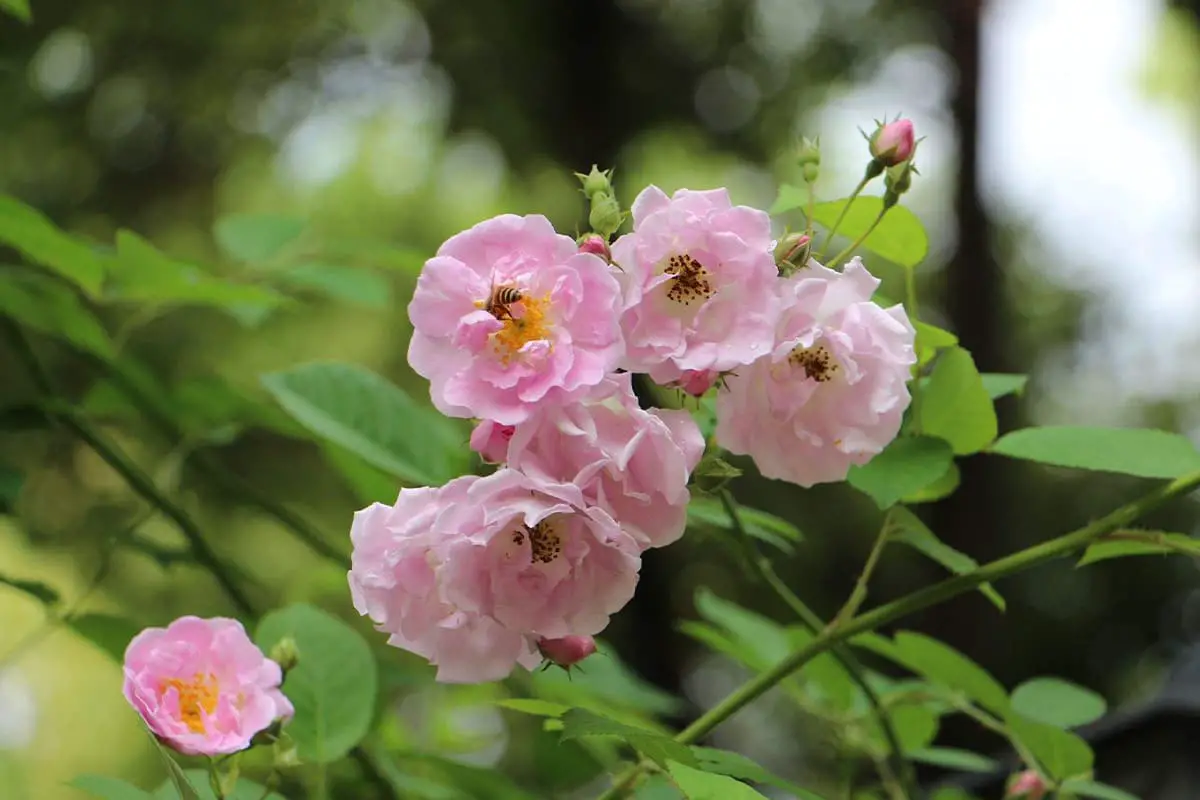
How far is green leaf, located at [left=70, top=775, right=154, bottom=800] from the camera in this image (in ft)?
1.17

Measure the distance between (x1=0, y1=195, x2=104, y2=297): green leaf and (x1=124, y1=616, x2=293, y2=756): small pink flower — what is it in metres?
0.29

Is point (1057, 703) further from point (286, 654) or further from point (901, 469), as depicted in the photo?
point (286, 654)

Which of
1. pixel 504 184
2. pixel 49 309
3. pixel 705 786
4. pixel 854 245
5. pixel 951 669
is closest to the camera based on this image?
pixel 705 786

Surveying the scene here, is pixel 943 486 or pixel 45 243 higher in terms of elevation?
pixel 943 486

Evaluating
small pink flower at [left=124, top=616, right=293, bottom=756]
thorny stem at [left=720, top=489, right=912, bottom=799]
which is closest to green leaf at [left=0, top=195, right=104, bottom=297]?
small pink flower at [left=124, top=616, right=293, bottom=756]

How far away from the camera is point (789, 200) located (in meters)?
0.40

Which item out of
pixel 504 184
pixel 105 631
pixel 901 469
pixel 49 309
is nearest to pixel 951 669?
pixel 901 469

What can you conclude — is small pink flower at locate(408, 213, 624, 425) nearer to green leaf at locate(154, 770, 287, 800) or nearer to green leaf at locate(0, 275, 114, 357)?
green leaf at locate(154, 770, 287, 800)

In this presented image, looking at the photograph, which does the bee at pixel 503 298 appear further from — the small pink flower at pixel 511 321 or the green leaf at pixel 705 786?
the green leaf at pixel 705 786

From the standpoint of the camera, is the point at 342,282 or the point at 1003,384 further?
the point at 342,282

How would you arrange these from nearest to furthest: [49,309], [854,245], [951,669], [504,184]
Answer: [854,245]
[951,669]
[49,309]
[504,184]

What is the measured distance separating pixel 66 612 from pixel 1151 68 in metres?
4.43

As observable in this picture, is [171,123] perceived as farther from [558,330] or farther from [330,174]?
[558,330]

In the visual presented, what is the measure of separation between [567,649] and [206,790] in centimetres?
17
